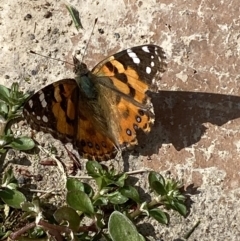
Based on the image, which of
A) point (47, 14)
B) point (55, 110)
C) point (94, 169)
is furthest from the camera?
point (47, 14)

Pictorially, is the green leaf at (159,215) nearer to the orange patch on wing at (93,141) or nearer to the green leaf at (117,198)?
the green leaf at (117,198)

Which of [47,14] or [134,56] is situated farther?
[47,14]

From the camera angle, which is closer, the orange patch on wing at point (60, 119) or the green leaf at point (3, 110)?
the orange patch on wing at point (60, 119)

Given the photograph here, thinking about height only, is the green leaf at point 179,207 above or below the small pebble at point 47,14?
below

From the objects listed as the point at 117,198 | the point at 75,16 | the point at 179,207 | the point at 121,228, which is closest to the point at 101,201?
the point at 117,198

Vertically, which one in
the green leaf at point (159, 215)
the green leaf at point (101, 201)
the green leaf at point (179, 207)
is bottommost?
the green leaf at point (159, 215)

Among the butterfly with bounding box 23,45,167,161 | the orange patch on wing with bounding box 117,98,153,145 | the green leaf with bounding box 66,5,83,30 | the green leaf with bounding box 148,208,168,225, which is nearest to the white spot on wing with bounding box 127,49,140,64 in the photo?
the butterfly with bounding box 23,45,167,161

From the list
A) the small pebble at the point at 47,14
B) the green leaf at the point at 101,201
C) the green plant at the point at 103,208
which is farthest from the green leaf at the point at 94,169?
the small pebble at the point at 47,14

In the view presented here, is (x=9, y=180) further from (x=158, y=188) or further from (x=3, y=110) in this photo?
(x=158, y=188)
